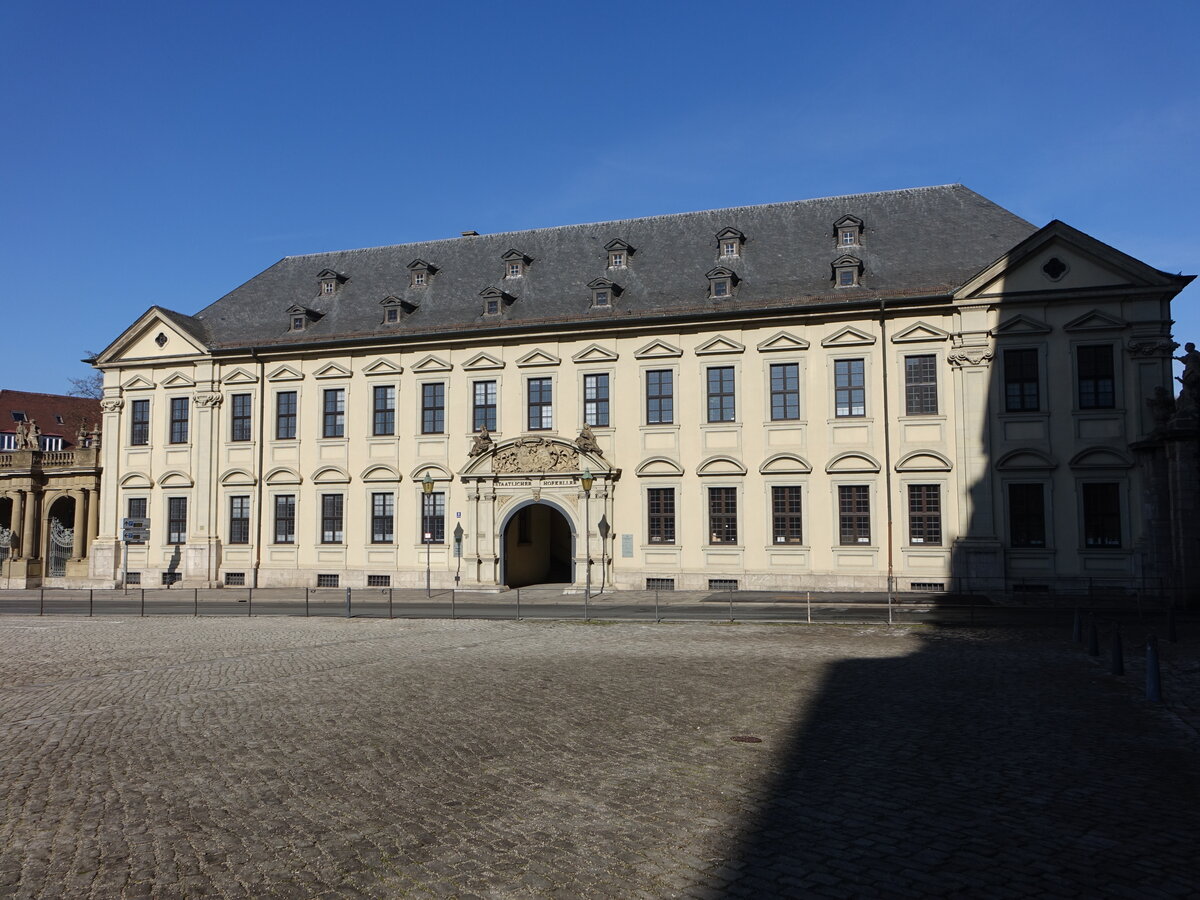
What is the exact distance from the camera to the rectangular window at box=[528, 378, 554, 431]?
36.2m

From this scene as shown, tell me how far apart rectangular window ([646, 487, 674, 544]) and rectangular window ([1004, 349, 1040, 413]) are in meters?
11.6

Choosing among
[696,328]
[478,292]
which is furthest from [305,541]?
[696,328]

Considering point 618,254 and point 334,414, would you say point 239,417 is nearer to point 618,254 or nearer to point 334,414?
point 334,414

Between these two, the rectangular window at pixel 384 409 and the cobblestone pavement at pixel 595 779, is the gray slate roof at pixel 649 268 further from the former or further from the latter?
the cobblestone pavement at pixel 595 779

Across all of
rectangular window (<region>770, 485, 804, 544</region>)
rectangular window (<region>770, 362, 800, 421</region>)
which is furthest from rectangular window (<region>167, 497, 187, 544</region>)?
rectangular window (<region>770, 362, 800, 421</region>)

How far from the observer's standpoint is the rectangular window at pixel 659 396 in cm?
3500

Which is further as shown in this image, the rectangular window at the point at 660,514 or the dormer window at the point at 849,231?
the dormer window at the point at 849,231

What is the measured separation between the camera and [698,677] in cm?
1520

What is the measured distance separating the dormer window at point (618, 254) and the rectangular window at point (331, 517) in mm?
14137

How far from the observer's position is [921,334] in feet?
106

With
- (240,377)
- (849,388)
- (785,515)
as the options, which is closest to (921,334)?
(849,388)

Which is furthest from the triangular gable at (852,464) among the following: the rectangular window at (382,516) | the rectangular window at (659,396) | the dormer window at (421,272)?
the dormer window at (421,272)

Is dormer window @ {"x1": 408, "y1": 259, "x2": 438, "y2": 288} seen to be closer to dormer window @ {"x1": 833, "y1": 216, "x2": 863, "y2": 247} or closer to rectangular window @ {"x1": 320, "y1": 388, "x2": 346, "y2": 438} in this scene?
rectangular window @ {"x1": 320, "y1": 388, "x2": 346, "y2": 438}

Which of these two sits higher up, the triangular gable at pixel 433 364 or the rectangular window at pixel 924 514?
the triangular gable at pixel 433 364
